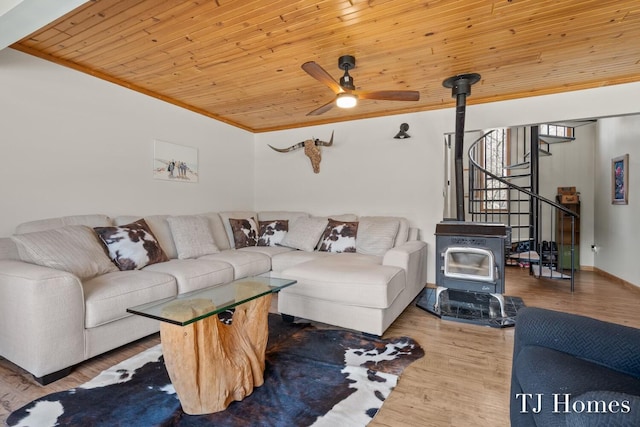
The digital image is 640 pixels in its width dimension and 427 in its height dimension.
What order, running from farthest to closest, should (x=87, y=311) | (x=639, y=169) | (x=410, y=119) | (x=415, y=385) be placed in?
(x=410, y=119), (x=639, y=169), (x=87, y=311), (x=415, y=385)

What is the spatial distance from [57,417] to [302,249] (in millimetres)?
2524

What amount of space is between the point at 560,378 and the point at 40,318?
2.29 meters

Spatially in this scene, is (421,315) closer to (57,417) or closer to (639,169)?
(57,417)

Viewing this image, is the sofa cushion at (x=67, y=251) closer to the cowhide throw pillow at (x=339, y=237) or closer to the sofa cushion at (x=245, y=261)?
the sofa cushion at (x=245, y=261)

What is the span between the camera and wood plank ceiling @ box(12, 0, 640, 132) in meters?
1.99

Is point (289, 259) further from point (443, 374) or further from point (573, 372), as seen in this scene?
point (573, 372)

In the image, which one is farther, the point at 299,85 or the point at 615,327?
the point at 299,85

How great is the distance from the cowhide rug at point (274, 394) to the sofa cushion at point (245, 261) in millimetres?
965

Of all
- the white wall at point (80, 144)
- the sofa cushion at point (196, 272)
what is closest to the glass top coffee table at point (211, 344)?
the sofa cushion at point (196, 272)

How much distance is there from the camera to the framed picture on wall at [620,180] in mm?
3855

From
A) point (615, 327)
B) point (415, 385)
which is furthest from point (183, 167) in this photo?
Answer: point (615, 327)

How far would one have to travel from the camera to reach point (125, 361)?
1.99 metres

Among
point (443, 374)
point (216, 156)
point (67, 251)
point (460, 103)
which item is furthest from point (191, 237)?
point (460, 103)

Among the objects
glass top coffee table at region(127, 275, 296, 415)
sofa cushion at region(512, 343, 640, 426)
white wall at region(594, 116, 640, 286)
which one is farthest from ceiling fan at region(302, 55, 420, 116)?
white wall at region(594, 116, 640, 286)
